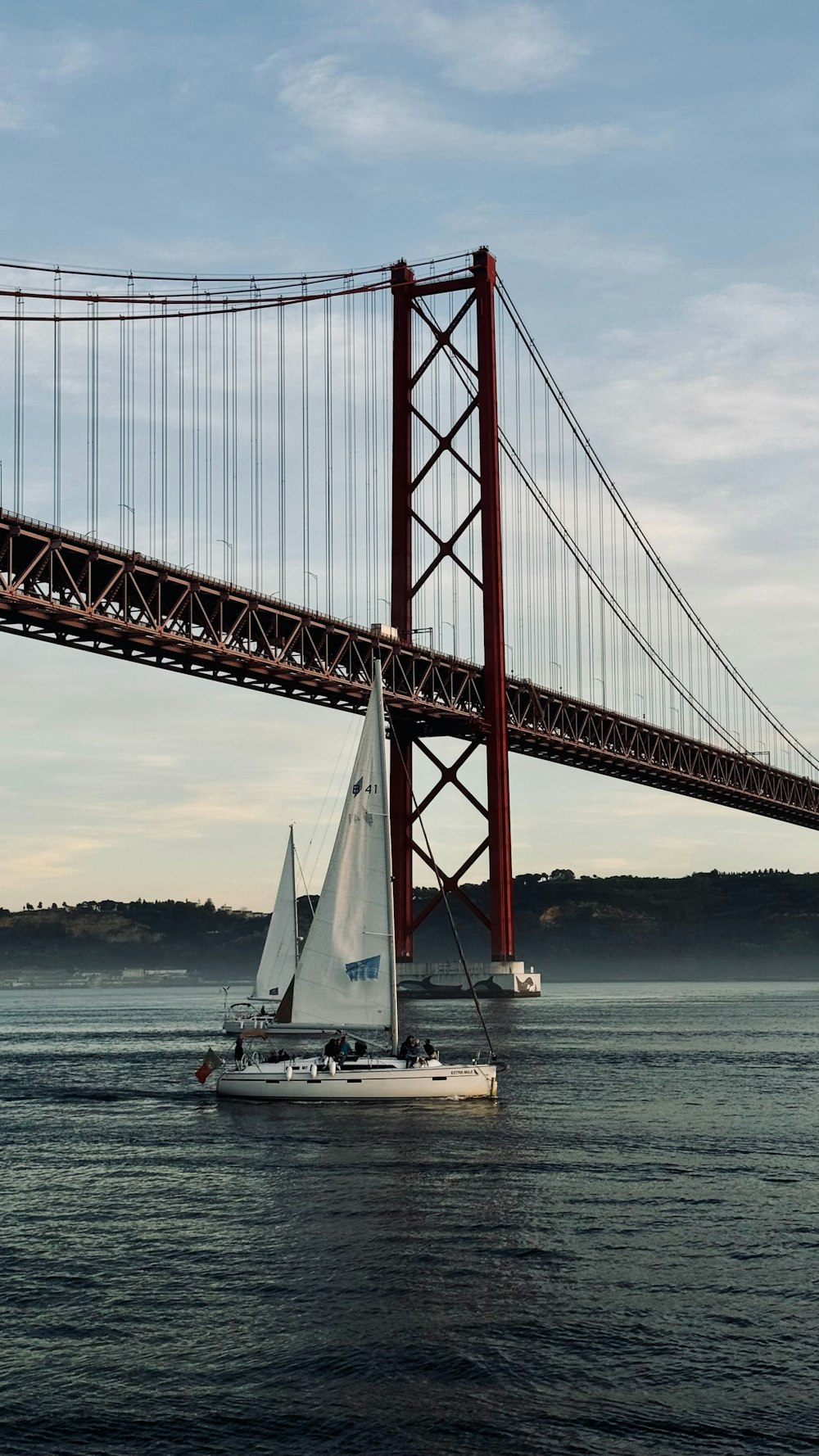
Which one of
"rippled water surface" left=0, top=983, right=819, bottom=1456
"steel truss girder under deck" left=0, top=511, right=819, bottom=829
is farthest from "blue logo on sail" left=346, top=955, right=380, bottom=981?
"steel truss girder under deck" left=0, top=511, right=819, bottom=829

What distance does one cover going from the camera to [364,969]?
118 feet

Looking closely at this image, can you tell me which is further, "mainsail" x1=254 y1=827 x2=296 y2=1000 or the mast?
"mainsail" x1=254 y1=827 x2=296 y2=1000

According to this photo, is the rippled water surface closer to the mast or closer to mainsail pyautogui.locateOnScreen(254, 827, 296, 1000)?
the mast

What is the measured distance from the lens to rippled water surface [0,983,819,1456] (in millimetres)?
13141

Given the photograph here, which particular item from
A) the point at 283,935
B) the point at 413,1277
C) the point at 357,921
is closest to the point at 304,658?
the point at 283,935

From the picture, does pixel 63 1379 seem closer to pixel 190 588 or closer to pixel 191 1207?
pixel 191 1207

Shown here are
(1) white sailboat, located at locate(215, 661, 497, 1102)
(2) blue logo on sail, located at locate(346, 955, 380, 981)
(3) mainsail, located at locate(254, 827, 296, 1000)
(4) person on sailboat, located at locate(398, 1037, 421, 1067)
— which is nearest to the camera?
(1) white sailboat, located at locate(215, 661, 497, 1102)

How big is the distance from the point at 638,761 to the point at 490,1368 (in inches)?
3232

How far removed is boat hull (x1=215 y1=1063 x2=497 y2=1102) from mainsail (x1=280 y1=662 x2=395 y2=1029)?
173cm

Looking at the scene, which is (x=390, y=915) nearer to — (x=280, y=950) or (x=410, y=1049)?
(x=410, y=1049)

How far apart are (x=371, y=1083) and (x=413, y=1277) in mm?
15572

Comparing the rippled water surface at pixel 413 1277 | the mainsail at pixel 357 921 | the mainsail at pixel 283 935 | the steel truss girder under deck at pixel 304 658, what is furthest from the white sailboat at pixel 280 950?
the rippled water surface at pixel 413 1277

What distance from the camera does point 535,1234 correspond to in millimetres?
20453

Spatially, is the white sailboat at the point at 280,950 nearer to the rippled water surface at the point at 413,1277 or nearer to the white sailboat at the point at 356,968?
the white sailboat at the point at 356,968
